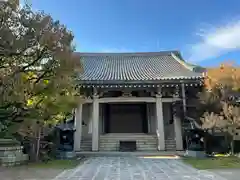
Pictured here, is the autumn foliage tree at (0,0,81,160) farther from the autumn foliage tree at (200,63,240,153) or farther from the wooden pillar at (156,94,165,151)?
the wooden pillar at (156,94,165,151)

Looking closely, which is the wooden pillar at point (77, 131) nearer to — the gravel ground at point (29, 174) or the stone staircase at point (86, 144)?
the stone staircase at point (86, 144)

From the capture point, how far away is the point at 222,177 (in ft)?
22.9

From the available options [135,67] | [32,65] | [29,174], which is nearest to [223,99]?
[135,67]

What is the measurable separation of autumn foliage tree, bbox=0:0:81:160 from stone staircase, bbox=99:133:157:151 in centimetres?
817

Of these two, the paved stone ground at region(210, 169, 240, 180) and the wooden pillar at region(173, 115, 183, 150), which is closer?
the paved stone ground at region(210, 169, 240, 180)

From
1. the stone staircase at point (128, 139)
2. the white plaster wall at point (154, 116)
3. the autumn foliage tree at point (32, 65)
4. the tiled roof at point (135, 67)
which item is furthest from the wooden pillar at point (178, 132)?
the autumn foliage tree at point (32, 65)

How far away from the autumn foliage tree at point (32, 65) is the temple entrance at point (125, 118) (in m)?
9.68

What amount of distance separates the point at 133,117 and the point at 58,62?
11.1 m

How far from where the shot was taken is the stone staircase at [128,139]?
589 inches

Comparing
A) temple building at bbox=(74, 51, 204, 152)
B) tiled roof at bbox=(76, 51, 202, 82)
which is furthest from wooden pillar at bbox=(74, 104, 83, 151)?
tiled roof at bbox=(76, 51, 202, 82)

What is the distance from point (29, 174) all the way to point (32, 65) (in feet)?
10.9

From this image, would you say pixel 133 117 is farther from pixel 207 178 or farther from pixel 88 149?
pixel 207 178

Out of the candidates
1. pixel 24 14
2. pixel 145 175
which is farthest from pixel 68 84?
pixel 145 175

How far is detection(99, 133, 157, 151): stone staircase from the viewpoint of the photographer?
15.0 meters
